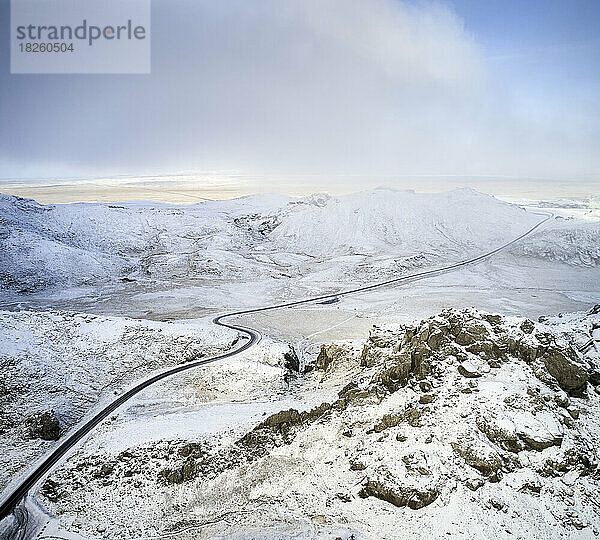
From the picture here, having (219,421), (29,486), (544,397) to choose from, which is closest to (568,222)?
(544,397)

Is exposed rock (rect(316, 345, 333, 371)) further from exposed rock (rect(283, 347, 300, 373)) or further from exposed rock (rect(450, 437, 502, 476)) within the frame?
exposed rock (rect(450, 437, 502, 476))

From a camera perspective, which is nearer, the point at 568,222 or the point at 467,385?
the point at 467,385

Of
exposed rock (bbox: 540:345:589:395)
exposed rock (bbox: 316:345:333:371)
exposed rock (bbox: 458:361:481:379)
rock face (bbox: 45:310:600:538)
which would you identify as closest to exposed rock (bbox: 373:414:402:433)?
rock face (bbox: 45:310:600:538)

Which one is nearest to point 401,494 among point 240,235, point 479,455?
point 479,455

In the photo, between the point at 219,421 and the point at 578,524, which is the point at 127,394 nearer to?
the point at 219,421

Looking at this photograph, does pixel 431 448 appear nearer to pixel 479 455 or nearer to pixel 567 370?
pixel 479 455

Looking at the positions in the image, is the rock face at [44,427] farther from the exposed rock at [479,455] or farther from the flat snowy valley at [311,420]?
the exposed rock at [479,455]

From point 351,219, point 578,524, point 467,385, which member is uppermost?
point 351,219

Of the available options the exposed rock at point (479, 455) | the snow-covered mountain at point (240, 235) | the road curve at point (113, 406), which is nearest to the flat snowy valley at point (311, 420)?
the exposed rock at point (479, 455)
